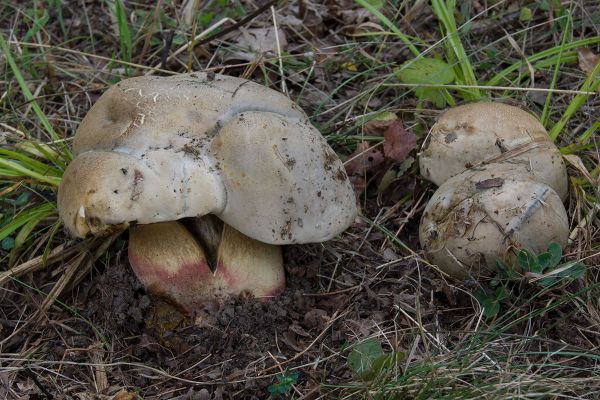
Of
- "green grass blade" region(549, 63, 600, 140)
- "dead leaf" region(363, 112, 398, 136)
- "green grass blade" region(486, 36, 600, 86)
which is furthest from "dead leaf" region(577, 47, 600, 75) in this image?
"dead leaf" region(363, 112, 398, 136)

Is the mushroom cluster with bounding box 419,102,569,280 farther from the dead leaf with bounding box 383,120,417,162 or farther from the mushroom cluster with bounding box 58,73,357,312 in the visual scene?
the mushroom cluster with bounding box 58,73,357,312

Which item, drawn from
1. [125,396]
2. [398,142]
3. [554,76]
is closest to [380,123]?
[398,142]

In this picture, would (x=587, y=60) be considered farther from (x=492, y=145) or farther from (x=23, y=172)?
(x=23, y=172)

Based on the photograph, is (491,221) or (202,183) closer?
(202,183)

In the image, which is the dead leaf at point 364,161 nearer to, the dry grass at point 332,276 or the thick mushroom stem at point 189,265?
the dry grass at point 332,276

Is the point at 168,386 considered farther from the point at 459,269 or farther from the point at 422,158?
the point at 422,158

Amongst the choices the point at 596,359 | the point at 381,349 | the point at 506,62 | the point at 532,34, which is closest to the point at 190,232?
the point at 381,349
